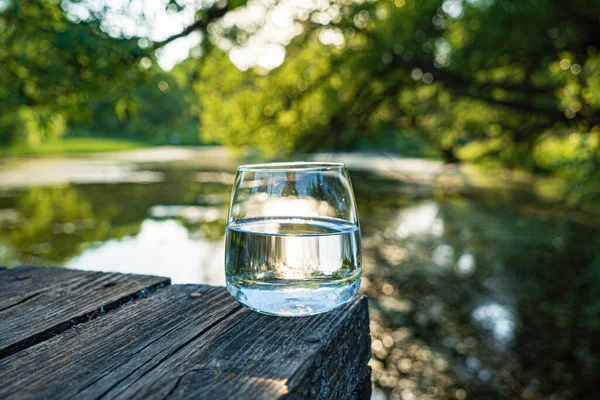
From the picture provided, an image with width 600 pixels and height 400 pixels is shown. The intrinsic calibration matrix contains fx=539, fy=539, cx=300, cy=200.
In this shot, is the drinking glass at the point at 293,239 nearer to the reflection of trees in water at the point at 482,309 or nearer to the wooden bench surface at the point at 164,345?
the wooden bench surface at the point at 164,345

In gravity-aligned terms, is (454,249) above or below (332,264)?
below

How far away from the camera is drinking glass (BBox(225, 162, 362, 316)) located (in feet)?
3.56

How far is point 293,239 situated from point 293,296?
0.38ft

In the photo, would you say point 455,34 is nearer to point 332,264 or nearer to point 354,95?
point 354,95

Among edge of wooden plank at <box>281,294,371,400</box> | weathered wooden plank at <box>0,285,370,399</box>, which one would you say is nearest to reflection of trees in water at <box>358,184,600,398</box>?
edge of wooden plank at <box>281,294,371,400</box>

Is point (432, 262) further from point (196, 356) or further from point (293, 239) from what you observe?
point (196, 356)

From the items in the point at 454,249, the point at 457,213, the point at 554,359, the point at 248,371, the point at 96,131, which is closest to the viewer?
the point at 248,371

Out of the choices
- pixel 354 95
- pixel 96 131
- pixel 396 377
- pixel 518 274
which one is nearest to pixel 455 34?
pixel 354 95

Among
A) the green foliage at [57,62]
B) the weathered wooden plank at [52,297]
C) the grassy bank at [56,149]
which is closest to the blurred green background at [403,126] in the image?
the green foliage at [57,62]

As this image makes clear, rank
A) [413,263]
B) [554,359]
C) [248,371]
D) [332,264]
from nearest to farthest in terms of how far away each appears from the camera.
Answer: [248,371]
[332,264]
[554,359]
[413,263]

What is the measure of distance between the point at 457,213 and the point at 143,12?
48.0ft

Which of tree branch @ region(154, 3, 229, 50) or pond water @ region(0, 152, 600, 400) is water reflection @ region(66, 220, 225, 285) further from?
tree branch @ region(154, 3, 229, 50)

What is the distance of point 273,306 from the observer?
111 cm

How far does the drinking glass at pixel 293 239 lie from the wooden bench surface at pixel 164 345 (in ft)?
0.14
